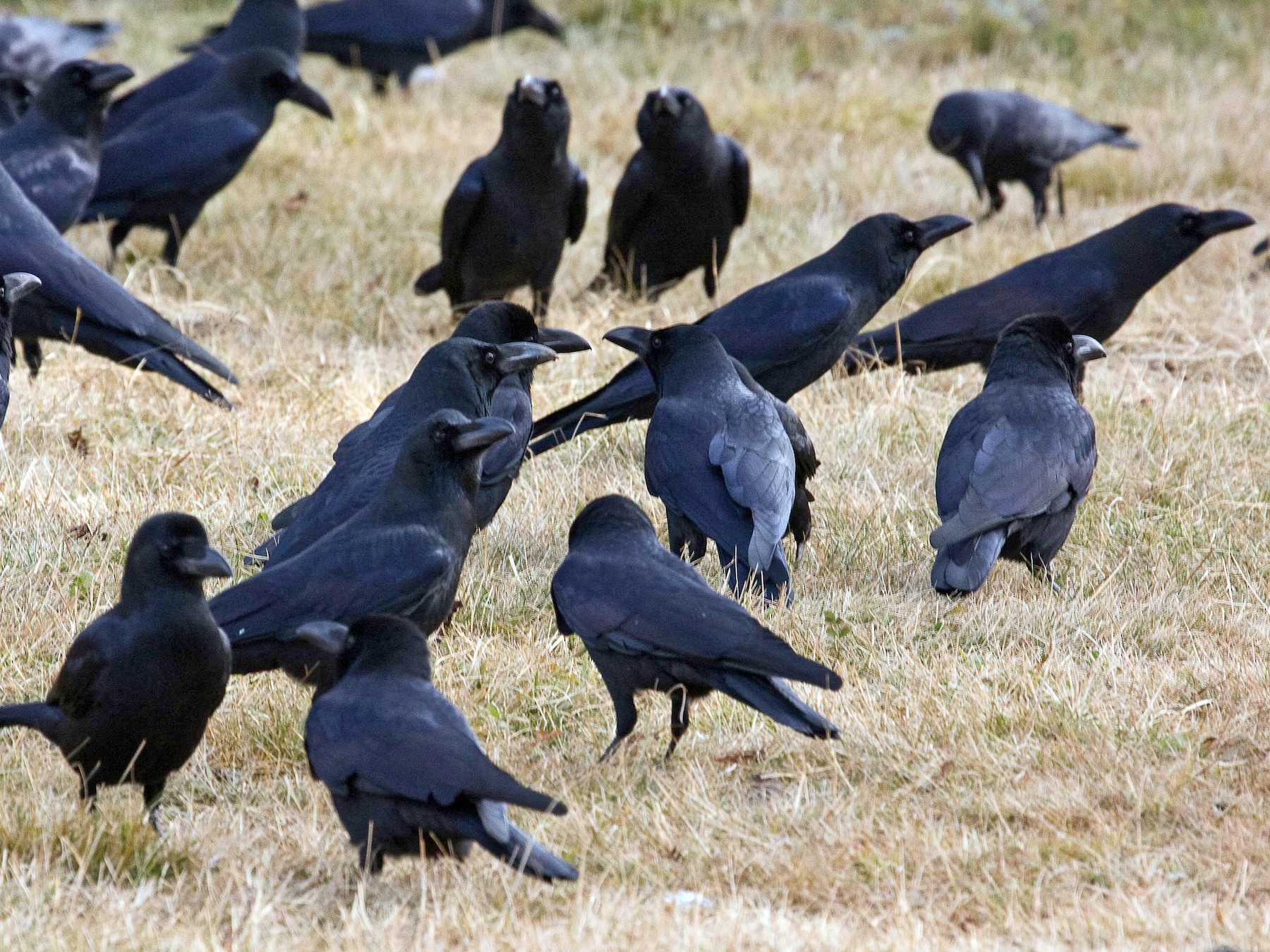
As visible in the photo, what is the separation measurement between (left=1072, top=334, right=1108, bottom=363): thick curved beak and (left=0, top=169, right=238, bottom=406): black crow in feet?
10.3

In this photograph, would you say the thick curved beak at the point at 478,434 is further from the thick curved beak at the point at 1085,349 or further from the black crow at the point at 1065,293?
the black crow at the point at 1065,293

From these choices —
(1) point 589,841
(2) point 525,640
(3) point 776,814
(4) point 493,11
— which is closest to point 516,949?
(1) point 589,841

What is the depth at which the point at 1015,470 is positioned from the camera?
4863 millimetres

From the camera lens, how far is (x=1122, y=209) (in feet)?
32.1

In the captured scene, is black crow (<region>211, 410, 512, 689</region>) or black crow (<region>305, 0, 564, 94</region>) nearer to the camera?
black crow (<region>211, 410, 512, 689</region>)

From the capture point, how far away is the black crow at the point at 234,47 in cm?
972

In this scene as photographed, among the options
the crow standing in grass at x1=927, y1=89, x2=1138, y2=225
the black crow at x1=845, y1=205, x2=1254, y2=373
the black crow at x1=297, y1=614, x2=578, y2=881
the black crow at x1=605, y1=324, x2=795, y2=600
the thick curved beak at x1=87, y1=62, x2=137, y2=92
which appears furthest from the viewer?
the crow standing in grass at x1=927, y1=89, x2=1138, y2=225

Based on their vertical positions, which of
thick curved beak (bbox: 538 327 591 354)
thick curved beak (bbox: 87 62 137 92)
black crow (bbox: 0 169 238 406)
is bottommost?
black crow (bbox: 0 169 238 406)

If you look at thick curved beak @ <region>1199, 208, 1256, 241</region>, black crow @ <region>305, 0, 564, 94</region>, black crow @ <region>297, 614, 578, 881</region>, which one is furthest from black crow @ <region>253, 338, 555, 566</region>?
black crow @ <region>305, 0, 564, 94</region>

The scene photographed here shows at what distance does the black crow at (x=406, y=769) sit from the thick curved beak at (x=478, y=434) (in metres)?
0.65

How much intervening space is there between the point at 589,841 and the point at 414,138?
7.49 metres

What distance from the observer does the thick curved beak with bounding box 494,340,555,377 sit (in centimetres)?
492

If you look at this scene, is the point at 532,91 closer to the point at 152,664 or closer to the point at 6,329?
the point at 6,329

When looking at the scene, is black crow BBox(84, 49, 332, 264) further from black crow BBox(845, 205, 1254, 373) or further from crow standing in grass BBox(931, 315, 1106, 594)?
crow standing in grass BBox(931, 315, 1106, 594)
